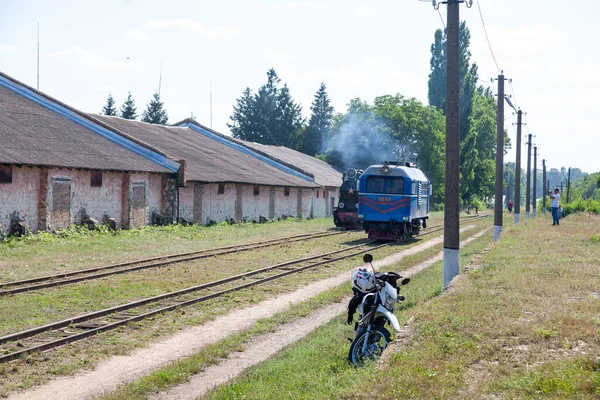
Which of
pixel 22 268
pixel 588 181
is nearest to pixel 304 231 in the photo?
pixel 22 268

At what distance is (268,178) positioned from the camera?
43781 mm

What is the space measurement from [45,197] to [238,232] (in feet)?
32.2

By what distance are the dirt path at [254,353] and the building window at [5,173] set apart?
15155mm

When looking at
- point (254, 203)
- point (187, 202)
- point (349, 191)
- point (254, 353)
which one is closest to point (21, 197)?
point (187, 202)

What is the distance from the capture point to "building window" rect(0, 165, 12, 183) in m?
24.2

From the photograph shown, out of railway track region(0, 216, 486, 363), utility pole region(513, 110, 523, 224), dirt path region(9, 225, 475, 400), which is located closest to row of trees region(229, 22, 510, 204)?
utility pole region(513, 110, 523, 224)

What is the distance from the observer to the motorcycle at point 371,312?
8430mm

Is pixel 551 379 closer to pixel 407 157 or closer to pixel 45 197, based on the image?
pixel 45 197

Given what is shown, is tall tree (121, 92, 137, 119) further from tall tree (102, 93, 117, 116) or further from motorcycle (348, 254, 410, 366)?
motorcycle (348, 254, 410, 366)

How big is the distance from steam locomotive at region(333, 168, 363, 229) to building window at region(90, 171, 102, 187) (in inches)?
505

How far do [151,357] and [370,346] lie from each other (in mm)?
3162

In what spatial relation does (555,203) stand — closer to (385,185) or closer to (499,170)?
(499,170)

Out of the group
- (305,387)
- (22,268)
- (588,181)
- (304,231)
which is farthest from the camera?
(588,181)

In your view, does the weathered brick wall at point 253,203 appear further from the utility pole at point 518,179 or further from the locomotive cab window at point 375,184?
the utility pole at point 518,179
